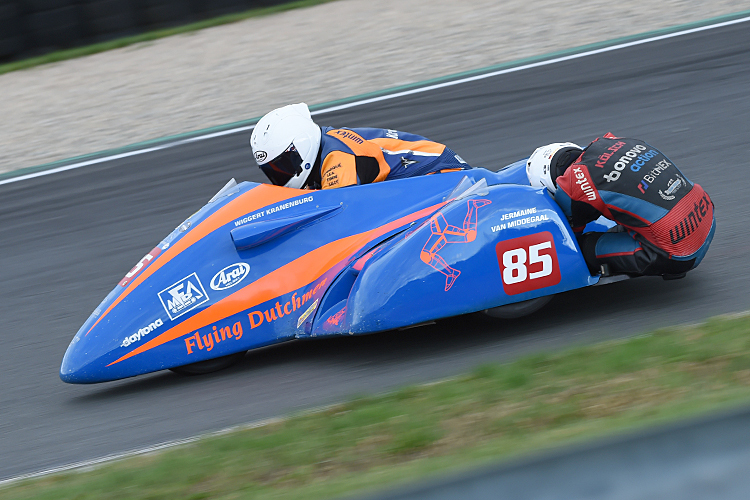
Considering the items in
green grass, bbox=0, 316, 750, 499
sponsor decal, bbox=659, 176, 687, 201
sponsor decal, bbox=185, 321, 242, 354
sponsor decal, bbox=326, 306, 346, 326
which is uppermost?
sponsor decal, bbox=659, 176, 687, 201

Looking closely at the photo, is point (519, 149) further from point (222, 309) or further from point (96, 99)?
point (96, 99)

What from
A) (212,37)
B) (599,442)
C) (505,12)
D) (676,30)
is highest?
(212,37)

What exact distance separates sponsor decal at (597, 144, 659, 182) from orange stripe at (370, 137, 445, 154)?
120cm

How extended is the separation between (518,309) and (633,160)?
93cm

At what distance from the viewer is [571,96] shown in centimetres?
803

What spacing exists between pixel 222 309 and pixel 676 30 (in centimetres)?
694

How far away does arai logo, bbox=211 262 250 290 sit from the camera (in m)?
4.39

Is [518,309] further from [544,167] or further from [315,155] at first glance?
[315,155]

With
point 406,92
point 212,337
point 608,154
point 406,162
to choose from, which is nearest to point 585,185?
point 608,154

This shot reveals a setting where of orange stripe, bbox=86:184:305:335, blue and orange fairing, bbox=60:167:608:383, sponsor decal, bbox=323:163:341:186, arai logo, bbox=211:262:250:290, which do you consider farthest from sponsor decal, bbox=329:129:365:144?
arai logo, bbox=211:262:250:290

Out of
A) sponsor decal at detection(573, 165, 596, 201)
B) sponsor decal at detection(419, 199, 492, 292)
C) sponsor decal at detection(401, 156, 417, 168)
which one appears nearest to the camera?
sponsor decal at detection(419, 199, 492, 292)

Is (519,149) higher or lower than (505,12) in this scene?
lower

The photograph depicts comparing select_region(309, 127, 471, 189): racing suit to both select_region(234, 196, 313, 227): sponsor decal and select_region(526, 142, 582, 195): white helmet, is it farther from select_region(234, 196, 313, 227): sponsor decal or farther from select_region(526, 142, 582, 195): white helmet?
select_region(526, 142, 582, 195): white helmet

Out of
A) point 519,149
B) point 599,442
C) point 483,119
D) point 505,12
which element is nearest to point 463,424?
point 599,442
